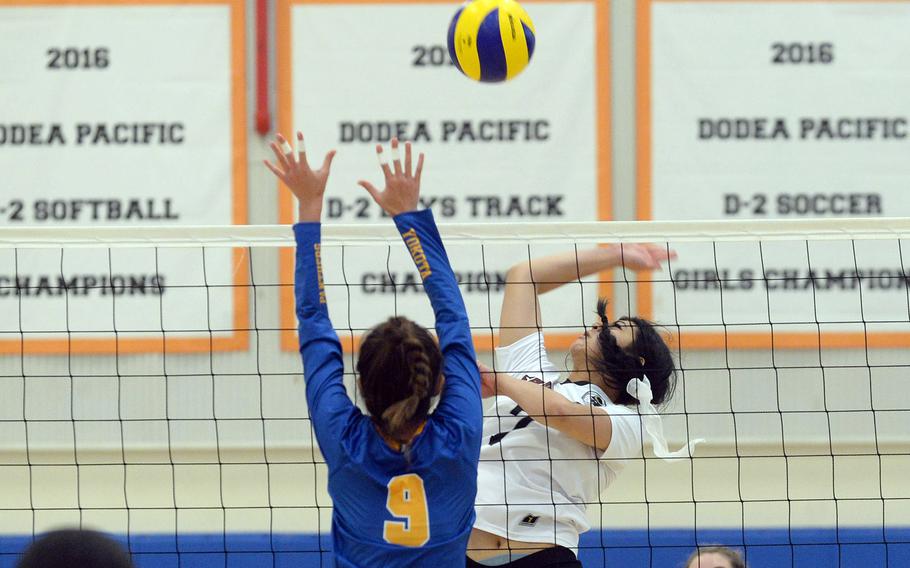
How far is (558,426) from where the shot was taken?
10.2ft

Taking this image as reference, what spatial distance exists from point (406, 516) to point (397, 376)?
300 millimetres

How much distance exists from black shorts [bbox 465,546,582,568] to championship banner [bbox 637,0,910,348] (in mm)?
2721

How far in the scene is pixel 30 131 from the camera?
5.77 metres

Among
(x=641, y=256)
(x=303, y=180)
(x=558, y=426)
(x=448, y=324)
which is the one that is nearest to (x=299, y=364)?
(x=641, y=256)

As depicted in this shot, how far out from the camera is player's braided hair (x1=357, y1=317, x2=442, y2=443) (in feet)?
7.80

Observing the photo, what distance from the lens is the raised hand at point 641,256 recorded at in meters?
3.46

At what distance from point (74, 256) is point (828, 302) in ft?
12.3

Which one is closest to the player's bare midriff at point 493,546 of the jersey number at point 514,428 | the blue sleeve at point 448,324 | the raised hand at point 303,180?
the jersey number at point 514,428

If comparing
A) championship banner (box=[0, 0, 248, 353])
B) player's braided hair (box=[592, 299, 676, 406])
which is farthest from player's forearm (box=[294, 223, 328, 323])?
championship banner (box=[0, 0, 248, 353])

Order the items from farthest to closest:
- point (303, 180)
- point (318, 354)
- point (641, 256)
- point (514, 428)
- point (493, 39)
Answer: point (493, 39)
point (641, 256)
point (514, 428)
point (303, 180)
point (318, 354)

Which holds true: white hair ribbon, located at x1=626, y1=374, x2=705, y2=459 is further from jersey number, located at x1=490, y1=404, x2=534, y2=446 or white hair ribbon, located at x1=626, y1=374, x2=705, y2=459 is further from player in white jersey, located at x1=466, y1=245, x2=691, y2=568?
jersey number, located at x1=490, y1=404, x2=534, y2=446

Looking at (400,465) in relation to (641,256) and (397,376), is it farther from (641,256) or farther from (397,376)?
(641,256)

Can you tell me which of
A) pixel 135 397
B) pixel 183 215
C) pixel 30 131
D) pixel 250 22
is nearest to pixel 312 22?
pixel 250 22

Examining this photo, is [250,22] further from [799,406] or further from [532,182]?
[799,406]
